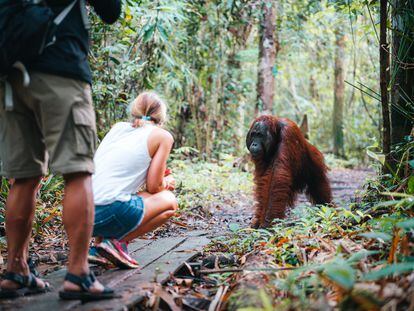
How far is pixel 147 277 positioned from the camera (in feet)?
9.37

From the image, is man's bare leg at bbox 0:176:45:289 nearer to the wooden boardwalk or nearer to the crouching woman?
the wooden boardwalk

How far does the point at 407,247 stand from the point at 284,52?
13438 millimetres

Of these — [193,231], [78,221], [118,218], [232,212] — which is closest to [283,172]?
[193,231]

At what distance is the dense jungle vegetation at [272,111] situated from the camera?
2221 millimetres

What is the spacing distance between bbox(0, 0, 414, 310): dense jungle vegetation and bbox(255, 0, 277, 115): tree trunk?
0.08ft

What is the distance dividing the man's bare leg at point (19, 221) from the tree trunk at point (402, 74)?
9.30 ft

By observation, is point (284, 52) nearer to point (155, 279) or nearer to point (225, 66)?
point (225, 66)

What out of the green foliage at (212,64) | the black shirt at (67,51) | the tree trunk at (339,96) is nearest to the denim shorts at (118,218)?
the black shirt at (67,51)

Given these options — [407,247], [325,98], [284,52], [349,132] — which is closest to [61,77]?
[407,247]

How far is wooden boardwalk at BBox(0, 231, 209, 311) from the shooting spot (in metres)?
2.25

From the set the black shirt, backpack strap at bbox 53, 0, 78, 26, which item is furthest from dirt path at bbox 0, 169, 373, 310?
backpack strap at bbox 53, 0, 78, 26

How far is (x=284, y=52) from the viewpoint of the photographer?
49.7 feet

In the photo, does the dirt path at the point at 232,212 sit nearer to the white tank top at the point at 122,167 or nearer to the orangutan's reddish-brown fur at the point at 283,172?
the orangutan's reddish-brown fur at the point at 283,172

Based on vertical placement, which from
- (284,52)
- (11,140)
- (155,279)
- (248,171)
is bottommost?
(248,171)
